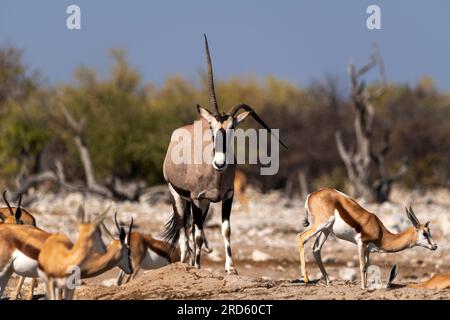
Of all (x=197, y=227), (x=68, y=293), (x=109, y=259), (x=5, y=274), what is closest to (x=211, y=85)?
(x=197, y=227)

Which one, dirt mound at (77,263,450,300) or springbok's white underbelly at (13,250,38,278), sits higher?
springbok's white underbelly at (13,250,38,278)

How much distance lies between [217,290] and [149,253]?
333 centimetres

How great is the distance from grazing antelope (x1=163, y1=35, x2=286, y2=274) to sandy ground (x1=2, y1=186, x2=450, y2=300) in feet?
1.85

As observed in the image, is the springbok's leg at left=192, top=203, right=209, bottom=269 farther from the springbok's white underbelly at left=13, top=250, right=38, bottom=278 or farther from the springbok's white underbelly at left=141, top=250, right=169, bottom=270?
the springbok's white underbelly at left=13, top=250, right=38, bottom=278

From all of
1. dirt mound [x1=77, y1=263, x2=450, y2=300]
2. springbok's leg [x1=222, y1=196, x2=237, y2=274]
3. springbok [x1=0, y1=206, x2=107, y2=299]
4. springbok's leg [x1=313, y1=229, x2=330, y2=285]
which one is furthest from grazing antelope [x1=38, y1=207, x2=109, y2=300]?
springbok's leg [x1=313, y1=229, x2=330, y2=285]

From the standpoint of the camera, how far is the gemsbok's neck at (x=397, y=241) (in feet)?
29.6

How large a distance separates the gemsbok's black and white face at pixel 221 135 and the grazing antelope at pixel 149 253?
2.74m

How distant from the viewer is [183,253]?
30.9ft

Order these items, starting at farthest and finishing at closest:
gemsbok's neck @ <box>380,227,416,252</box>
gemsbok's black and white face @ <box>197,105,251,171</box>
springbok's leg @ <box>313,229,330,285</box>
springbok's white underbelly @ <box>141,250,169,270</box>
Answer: springbok's white underbelly @ <box>141,250,169,270</box>, gemsbok's neck @ <box>380,227,416,252</box>, springbok's leg @ <box>313,229,330,285</box>, gemsbok's black and white face @ <box>197,105,251,171</box>

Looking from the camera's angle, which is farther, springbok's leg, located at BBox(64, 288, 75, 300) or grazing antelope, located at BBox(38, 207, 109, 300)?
springbok's leg, located at BBox(64, 288, 75, 300)

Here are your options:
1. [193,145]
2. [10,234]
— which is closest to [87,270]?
[10,234]

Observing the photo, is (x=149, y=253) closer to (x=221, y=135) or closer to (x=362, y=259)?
(x=362, y=259)

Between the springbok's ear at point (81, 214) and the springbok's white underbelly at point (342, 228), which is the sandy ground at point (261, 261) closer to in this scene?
the springbok's white underbelly at point (342, 228)

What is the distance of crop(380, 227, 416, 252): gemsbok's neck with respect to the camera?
9.01 meters
